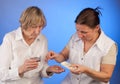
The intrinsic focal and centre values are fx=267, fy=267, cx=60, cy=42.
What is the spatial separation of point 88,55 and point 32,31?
1.48 ft

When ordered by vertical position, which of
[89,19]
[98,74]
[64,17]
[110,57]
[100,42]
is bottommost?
[98,74]

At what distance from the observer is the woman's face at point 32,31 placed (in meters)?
1.81

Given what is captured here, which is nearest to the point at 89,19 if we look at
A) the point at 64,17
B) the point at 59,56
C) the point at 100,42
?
the point at 100,42

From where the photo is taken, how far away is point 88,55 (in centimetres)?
195

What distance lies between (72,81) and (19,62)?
0.44 metres

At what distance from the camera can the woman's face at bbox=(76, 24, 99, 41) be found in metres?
1.86

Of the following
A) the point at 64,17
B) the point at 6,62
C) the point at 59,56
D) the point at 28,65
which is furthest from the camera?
the point at 64,17

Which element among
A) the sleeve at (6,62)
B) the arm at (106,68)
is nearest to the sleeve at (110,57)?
the arm at (106,68)

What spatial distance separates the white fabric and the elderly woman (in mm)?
155

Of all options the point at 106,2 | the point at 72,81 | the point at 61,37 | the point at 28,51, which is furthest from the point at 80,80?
the point at 106,2

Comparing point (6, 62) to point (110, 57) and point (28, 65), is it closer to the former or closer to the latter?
point (28, 65)

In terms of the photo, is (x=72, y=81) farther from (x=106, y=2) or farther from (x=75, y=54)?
(x=106, y=2)

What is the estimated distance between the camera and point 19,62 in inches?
74.3

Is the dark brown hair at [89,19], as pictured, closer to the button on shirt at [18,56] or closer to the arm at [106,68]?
the arm at [106,68]
